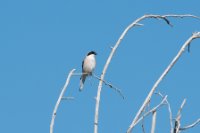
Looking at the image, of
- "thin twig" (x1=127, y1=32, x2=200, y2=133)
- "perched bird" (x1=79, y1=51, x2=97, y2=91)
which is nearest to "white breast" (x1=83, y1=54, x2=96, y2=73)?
"perched bird" (x1=79, y1=51, x2=97, y2=91)

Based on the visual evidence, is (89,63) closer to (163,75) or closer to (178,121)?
(163,75)

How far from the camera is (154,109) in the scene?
4781mm

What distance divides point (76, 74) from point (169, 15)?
3.41 feet

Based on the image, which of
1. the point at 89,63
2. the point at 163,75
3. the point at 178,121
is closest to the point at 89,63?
the point at 89,63

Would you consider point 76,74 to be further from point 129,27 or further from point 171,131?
point 171,131

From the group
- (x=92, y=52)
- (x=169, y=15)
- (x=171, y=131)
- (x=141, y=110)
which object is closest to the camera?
(x=171, y=131)

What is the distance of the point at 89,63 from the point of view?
1413 cm

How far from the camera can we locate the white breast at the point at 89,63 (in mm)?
13875

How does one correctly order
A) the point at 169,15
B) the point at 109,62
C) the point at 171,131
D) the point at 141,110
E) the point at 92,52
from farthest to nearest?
the point at 92,52, the point at 169,15, the point at 109,62, the point at 141,110, the point at 171,131

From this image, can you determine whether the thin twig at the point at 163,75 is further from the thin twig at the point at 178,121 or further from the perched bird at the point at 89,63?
the perched bird at the point at 89,63

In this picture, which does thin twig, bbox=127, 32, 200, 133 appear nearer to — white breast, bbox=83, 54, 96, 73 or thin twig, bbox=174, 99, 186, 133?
thin twig, bbox=174, 99, 186, 133

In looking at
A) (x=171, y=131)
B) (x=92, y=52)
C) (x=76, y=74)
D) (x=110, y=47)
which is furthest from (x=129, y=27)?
(x=92, y=52)

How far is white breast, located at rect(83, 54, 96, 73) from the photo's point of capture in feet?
45.5

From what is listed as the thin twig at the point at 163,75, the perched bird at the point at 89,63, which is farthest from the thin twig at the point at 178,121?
the perched bird at the point at 89,63
